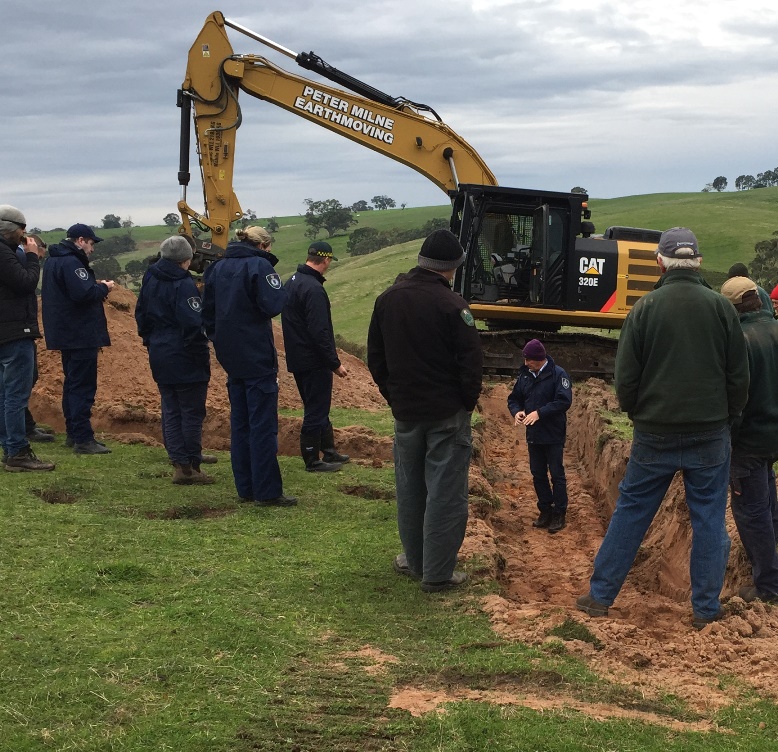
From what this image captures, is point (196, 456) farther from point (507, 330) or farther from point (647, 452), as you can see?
point (507, 330)

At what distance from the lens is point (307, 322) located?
927 cm

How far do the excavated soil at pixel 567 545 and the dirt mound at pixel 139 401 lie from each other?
0.02m

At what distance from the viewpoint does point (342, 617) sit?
560cm

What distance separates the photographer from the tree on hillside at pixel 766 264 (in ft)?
118

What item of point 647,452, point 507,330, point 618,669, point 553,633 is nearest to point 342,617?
point 553,633

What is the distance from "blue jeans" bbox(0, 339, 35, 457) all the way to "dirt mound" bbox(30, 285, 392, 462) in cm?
226

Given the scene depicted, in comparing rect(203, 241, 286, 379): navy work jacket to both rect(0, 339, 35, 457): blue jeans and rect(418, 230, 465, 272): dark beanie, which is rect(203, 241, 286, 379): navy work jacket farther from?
rect(418, 230, 465, 272): dark beanie

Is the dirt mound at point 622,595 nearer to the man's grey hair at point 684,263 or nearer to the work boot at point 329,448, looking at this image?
the work boot at point 329,448

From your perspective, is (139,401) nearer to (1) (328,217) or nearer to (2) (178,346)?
(2) (178,346)

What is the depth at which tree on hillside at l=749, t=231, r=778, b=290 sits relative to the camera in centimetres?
3602

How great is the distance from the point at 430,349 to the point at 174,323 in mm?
3544

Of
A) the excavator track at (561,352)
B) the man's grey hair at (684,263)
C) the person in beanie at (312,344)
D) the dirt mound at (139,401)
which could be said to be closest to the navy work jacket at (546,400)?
the person in beanie at (312,344)

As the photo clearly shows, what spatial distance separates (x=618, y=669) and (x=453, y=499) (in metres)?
1.63

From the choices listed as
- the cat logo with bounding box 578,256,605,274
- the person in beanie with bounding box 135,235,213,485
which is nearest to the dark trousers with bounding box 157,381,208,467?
the person in beanie with bounding box 135,235,213,485
